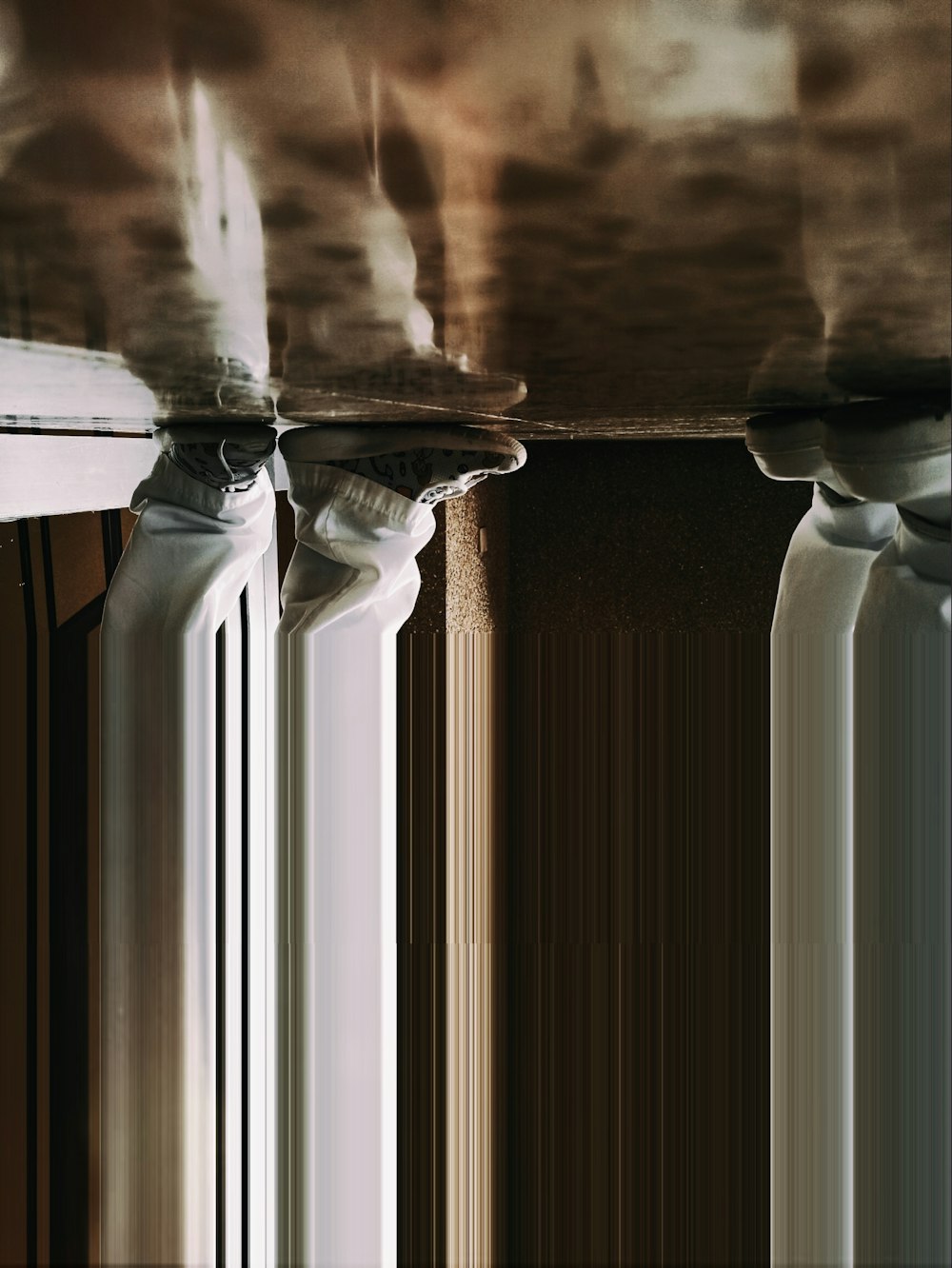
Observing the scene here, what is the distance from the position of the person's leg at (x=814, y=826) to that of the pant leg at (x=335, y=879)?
25cm

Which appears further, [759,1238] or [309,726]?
[759,1238]

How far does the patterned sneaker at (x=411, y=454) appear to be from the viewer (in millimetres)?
841

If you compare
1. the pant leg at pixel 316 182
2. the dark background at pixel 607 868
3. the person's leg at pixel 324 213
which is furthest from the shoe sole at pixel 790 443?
the dark background at pixel 607 868

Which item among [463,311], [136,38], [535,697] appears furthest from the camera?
[535,697]

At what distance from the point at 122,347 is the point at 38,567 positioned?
668 mm

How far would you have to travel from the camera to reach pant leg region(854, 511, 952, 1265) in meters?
0.70

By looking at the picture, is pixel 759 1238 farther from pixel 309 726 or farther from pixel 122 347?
pixel 122 347

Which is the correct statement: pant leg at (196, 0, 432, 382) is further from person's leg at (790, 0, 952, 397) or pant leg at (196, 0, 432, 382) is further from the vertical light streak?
the vertical light streak

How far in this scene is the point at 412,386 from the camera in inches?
27.9

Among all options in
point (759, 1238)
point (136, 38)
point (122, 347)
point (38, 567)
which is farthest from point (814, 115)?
point (759, 1238)

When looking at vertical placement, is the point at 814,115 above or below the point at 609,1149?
above

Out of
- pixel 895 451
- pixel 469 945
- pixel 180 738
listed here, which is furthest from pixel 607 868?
pixel 895 451

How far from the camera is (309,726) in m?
0.93

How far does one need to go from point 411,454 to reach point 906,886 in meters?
0.41
